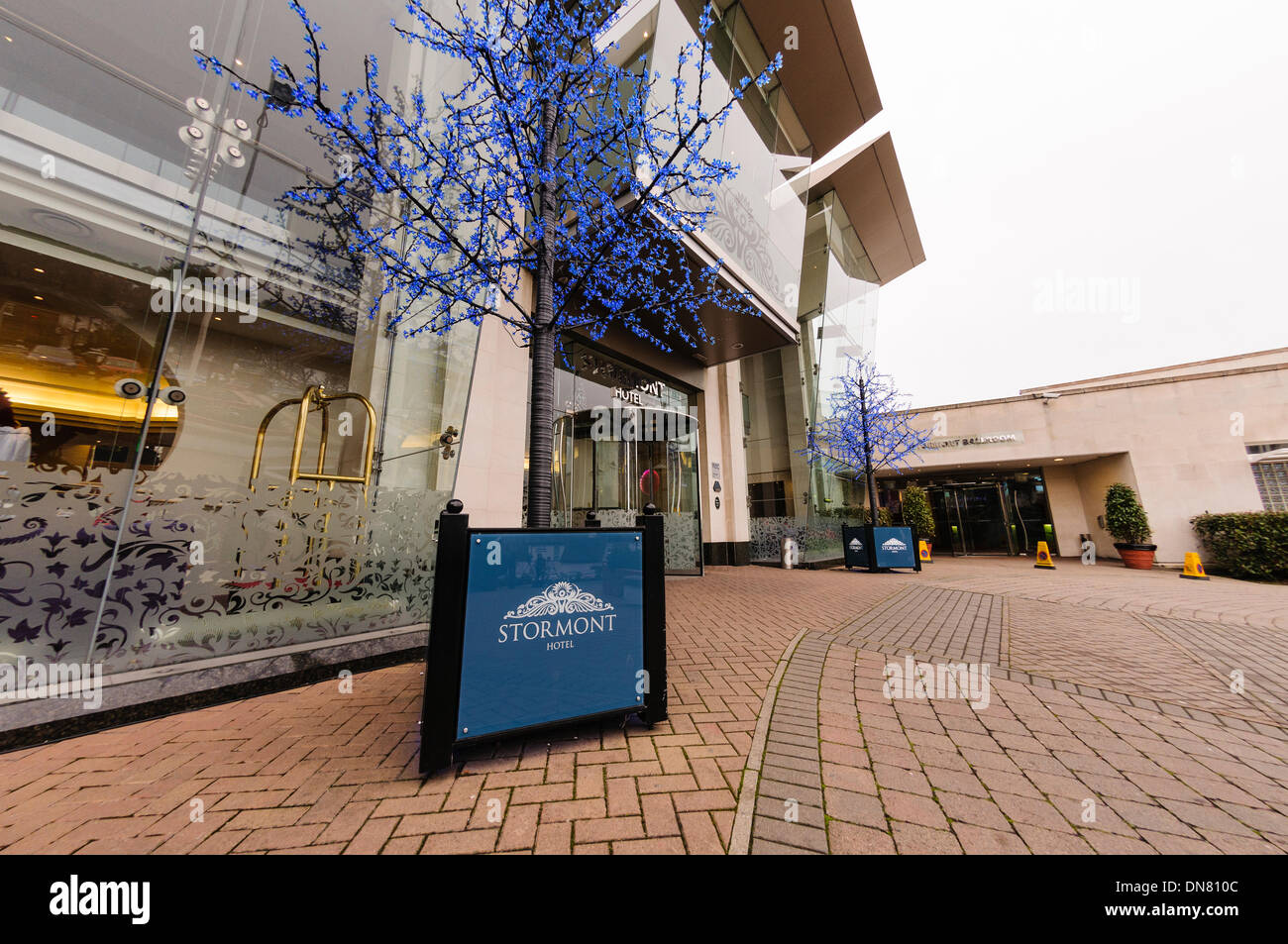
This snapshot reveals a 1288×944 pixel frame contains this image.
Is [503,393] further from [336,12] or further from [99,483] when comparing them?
[336,12]

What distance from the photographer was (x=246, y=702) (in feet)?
10.3

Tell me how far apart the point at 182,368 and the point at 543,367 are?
143 inches

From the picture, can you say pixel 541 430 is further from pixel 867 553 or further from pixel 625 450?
pixel 867 553

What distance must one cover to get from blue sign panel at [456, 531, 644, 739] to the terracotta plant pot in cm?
1910

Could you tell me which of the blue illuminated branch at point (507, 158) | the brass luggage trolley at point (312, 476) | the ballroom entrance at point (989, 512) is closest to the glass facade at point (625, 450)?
the blue illuminated branch at point (507, 158)

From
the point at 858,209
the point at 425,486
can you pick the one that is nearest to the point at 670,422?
the point at 425,486

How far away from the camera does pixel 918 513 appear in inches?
729

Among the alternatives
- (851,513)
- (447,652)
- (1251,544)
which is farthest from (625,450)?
(1251,544)

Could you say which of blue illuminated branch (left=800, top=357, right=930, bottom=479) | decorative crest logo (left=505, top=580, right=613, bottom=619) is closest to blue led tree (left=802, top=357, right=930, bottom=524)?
blue illuminated branch (left=800, top=357, right=930, bottom=479)

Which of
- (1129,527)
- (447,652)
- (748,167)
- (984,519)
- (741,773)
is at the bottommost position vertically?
(741,773)

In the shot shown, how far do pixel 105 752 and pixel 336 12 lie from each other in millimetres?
7929

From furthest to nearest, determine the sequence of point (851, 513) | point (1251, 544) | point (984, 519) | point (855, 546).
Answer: point (984, 519) < point (851, 513) < point (855, 546) < point (1251, 544)

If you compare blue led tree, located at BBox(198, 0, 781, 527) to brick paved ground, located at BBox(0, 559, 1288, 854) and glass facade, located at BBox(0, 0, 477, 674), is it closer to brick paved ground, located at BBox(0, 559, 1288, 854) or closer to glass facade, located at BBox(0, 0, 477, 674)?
glass facade, located at BBox(0, 0, 477, 674)

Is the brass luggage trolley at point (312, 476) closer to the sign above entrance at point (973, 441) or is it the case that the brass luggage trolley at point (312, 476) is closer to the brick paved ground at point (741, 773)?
the brick paved ground at point (741, 773)
